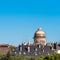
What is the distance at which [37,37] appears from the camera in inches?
5069

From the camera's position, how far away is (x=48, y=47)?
367 feet

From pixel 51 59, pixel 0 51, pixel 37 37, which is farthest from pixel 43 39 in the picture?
pixel 51 59

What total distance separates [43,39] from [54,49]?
47.2 ft

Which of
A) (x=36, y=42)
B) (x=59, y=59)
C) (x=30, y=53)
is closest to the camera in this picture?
(x=59, y=59)

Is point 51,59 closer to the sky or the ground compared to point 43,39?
closer to the ground

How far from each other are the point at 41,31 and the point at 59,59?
131 ft

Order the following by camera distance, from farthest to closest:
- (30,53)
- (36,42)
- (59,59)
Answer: (36,42) → (30,53) → (59,59)

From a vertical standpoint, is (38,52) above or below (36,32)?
below

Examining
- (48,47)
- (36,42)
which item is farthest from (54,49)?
(36,42)

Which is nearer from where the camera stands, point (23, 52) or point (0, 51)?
point (23, 52)

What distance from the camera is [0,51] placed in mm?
127188

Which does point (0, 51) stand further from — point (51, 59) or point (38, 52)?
point (51, 59)

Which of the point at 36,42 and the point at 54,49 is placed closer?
the point at 54,49

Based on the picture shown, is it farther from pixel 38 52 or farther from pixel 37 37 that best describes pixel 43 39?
pixel 38 52
